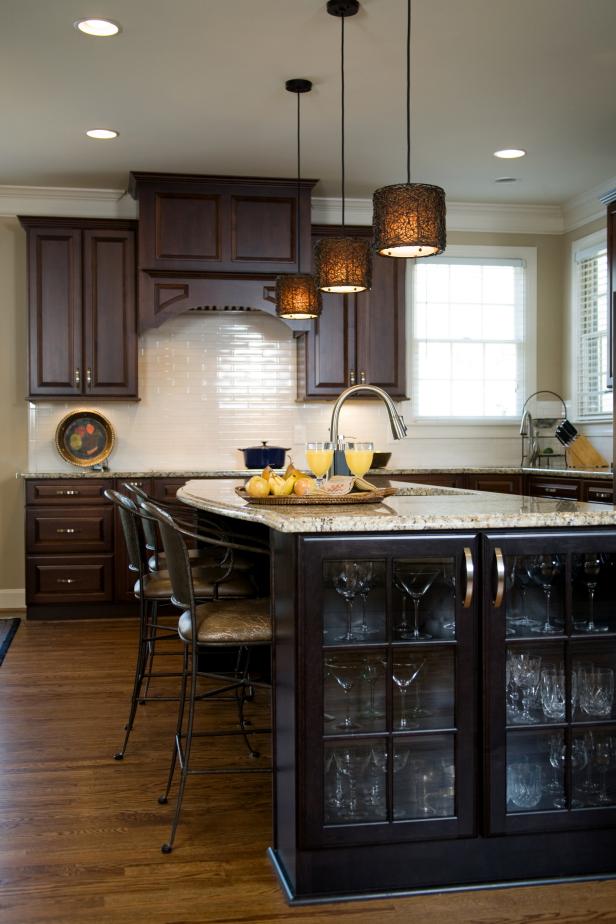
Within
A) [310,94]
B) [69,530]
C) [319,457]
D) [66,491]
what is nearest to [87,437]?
[66,491]

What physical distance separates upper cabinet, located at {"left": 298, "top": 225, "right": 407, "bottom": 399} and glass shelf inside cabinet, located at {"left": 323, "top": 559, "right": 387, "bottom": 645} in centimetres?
432

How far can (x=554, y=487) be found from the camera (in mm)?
6070

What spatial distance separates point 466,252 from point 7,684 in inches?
176

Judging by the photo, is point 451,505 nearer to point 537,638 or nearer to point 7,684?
point 537,638

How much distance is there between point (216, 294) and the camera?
6.30 m

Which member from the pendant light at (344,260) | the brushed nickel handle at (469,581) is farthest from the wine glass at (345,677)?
the pendant light at (344,260)

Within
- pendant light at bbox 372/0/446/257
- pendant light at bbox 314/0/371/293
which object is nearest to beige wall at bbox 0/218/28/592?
pendant light at bbox 314/0/371/293

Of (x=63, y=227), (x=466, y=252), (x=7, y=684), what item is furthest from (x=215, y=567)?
(x=466, y=252)

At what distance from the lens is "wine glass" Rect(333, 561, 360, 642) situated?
237cm

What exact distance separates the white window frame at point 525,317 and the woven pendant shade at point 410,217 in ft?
13.2

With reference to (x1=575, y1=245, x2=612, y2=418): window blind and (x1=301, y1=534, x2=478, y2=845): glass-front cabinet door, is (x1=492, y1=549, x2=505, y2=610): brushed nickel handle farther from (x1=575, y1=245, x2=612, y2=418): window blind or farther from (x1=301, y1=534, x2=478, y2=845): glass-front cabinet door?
(x1=575, y1=245, x2=612, y2=418): window blind

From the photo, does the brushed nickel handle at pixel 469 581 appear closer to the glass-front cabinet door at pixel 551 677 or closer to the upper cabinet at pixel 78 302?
the glass-front cabinet door at pixel 551 677

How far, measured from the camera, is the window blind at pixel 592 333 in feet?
22.1

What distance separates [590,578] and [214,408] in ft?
15.2
